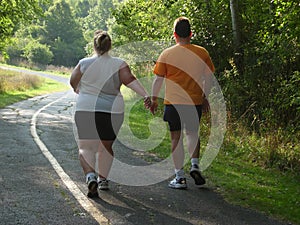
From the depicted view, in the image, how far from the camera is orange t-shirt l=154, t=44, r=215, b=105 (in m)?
6.13

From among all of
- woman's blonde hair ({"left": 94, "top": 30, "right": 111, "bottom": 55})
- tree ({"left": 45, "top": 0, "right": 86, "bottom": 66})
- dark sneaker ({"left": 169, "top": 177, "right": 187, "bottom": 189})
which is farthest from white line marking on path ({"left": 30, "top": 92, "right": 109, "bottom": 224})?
tree ({"left": 45, "top": 0, "right": 86, "bottom": 66})

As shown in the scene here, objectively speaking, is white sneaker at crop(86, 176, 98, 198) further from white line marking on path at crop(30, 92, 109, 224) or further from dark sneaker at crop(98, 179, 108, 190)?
dark sneaker at crop(98, 179, 108, 190)

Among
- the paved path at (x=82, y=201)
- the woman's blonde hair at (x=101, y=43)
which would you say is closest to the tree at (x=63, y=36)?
the paved path at (x=82, y=201)

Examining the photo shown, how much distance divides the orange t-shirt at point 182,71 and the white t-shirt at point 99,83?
28.2 inches

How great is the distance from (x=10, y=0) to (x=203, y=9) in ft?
41.2

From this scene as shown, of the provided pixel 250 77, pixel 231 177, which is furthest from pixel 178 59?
pixel 250 77

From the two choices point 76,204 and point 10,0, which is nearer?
point 76,204

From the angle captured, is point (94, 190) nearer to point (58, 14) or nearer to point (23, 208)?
point (23, 208)

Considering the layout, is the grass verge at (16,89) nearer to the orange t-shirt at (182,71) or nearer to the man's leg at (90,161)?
the man's leg at (90,161)

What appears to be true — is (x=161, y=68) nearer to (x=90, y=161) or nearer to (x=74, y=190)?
(x=90, y=161)

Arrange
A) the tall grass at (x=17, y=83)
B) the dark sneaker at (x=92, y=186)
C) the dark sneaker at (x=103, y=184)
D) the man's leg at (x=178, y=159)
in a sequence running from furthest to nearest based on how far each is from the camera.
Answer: the tall grass at (x=17, y=83) < the man's leg at (x=178, y=159) < the dark sneaker at (x=103, y=184) < the dark sneaker at (x=92, y=186)

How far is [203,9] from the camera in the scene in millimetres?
13141

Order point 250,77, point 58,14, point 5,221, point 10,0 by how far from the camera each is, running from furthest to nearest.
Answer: point 58,14, point 10,0, point 250,77, point 5,221

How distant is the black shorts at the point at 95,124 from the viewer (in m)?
5.75
